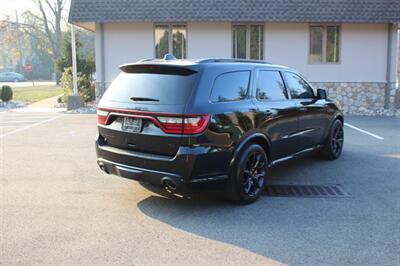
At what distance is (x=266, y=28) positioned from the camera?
54.6 ft

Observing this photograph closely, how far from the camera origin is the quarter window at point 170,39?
16.8m

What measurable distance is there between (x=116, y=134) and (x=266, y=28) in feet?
40.2

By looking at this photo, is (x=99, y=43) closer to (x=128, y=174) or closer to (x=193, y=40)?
(x=193, y=40)

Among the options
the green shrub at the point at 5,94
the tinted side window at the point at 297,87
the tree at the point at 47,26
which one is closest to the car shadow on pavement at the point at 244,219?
the tinted side window at the point at 297,87

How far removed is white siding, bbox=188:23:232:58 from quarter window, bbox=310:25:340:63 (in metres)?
Answer: 3.15

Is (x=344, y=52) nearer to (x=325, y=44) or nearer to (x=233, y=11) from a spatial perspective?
(x=325, y=44)

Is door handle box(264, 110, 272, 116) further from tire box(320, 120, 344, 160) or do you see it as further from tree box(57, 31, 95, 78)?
tree box(57, 31, 95, 78)

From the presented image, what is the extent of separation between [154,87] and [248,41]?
39.3ft

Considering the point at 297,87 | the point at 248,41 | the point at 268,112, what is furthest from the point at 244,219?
the point at 248,41

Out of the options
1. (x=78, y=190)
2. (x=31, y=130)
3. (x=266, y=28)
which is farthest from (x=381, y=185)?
(x=266, y=28)

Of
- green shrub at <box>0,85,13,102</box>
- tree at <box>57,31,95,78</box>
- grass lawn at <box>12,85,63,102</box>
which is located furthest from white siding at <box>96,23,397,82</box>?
grass lawn at <box>12,85,63,102</box>

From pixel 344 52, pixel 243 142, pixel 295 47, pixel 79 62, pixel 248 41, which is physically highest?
pixel 248 41

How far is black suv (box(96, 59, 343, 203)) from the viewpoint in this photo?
505 centimetres

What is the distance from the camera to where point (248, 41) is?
55.1ft
